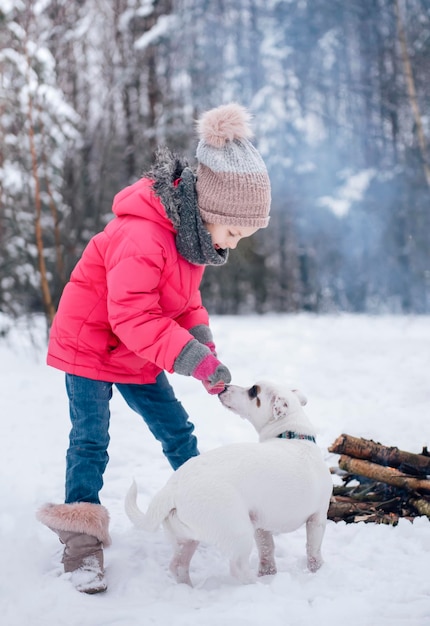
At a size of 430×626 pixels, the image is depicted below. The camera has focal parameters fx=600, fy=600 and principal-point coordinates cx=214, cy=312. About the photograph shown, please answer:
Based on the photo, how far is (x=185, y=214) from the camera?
2721mm

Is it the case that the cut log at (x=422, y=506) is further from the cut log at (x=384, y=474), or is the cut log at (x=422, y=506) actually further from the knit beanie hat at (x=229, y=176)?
the knit beanie hat at (x=229, y=176)

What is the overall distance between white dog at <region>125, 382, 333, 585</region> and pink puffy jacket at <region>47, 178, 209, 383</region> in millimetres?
484

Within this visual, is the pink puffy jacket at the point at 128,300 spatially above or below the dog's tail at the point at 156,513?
above

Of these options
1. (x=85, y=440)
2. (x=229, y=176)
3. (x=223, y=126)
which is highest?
(x=223, y=126)

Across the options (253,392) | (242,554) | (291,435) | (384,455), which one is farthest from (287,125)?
(242,554)

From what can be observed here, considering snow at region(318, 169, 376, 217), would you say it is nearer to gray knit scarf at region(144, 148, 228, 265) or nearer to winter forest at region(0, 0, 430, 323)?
winter forest at region(0, 0, 430, 323)

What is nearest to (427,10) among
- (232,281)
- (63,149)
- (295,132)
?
(295,132)

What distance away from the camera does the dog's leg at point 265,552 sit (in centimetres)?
258

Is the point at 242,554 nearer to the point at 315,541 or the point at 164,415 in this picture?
the point at 315,541

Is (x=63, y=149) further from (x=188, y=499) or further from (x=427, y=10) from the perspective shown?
(x=427, y=10)

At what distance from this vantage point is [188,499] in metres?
2.28

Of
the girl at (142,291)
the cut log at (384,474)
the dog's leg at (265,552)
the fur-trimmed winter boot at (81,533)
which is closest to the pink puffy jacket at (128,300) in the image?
the girl at (142,291)

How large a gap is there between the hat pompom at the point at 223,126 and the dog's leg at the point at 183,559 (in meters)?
1.74

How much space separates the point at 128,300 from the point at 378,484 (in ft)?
6.17
